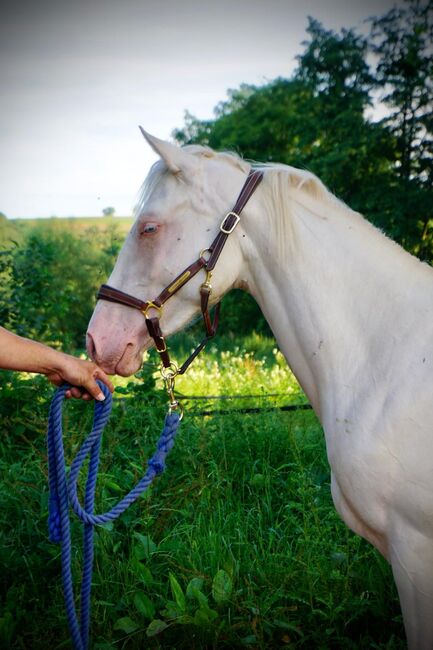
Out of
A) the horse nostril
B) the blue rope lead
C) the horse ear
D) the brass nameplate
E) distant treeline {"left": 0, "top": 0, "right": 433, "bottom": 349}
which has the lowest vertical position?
the blue rope lead

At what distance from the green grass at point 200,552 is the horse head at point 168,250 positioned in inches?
48.3

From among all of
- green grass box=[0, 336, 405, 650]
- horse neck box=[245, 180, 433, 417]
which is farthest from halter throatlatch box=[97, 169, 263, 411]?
green grass box=[0, 336, 405, 650]

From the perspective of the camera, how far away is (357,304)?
1984 mm

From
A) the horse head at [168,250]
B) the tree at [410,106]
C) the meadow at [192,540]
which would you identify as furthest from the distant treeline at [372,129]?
the horse head at [168,250]

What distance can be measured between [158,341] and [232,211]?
630 mm

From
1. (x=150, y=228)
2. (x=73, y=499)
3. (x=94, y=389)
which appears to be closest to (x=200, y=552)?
(x=73, y=499)

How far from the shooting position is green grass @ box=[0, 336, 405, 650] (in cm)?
249

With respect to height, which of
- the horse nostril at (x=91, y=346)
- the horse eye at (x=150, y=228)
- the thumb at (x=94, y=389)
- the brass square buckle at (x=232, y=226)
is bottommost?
the thumb at (x=94, y=389)

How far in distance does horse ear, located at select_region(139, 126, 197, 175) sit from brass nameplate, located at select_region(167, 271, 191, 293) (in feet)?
1.43

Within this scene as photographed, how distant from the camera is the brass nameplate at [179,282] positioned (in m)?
2.11

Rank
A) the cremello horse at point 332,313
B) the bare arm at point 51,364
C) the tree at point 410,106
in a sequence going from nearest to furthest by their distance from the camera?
1. the cremello horse at point 332,313
2. the bare arm at point 51,364
3. the tree at point 410,106

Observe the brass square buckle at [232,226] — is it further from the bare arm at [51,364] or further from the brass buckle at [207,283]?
the bare arm at [51,364]

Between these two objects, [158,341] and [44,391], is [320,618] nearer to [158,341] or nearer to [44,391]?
[158,341]

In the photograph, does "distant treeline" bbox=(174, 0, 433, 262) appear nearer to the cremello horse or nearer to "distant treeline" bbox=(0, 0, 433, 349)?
"distant treeline" bbox=(0, 0, 433, 349)
